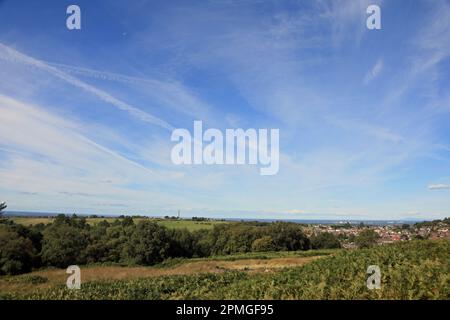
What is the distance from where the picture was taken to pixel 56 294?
590 inches

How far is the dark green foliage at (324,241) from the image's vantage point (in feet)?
272

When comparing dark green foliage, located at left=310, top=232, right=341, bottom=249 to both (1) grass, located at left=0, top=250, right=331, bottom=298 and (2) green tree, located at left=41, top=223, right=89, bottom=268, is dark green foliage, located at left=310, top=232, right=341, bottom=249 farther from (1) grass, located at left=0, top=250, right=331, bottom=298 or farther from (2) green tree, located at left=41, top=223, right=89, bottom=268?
(2) green tree, located at left=41, top=223, right=89, bottom=268

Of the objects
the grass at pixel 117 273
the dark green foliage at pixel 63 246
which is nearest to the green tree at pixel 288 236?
the grass at pixel 117 273

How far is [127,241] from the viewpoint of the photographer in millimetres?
65750

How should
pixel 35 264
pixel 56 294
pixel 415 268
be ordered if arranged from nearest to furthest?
pixel 415 268
pixel 56 294
pixel 35 264

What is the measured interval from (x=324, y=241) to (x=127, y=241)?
4331 centimetres

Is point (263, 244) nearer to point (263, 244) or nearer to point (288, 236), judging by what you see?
point (263, 244)

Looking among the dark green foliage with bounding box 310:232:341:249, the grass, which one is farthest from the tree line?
the grass

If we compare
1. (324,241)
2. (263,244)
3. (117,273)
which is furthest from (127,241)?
(324,241)

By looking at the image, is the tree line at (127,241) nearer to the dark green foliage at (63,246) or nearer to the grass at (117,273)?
the dark green foliage at (63,246)
